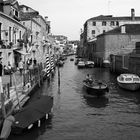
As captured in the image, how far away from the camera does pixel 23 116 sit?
1309 cm

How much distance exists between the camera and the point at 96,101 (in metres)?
21.5

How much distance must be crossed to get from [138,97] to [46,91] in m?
8.59

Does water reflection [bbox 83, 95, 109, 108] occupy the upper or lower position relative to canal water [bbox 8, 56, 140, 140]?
upper

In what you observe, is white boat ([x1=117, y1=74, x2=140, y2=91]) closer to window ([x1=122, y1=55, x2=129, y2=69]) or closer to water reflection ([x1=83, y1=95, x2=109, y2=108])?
water reflection ([x1=83, y1=95, x2=109, y2=108])

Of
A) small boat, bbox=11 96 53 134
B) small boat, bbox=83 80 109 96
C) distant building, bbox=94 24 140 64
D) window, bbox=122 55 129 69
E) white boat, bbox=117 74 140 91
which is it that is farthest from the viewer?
distant building, bbox=94 24 140 64

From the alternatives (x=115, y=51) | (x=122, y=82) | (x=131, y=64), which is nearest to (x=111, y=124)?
(x=122, y=82)

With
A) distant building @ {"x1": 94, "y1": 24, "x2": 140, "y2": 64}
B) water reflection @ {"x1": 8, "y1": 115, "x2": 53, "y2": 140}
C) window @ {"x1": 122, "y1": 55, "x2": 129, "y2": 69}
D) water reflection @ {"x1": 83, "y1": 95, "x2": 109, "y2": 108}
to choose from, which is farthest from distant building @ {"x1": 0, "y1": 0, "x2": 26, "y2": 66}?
distant building @ {"x1": 94, "y1": 24, "x2": 140, "y2": 64}

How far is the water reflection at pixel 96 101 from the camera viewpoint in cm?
2022

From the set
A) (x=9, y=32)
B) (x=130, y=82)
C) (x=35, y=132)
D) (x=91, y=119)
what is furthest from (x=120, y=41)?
(x=35, y=132)

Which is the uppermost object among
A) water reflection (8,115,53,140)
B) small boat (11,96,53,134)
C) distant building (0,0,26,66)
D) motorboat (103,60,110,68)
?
Result: distant building (0,0,26,66)

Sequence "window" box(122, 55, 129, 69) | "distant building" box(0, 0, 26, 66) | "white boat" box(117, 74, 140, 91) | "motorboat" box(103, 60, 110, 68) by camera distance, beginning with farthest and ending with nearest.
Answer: "motorboat" box(103, 60, 110, 68) → "window" box(122, 55, 129, 69) → "white boat" box(117, 74, 140, 91) → "distant building" box(0, 0, 26, 66)

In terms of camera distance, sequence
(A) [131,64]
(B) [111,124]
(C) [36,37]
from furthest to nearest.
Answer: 1. (C) [36,37]
2. (A) [131,64]
3. (B) [111,124]

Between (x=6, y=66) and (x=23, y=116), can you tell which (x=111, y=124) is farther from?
(x=6, y=66)

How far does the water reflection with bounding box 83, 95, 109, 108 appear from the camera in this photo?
20.2 meters
